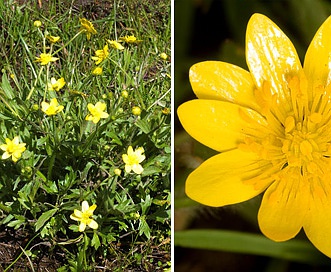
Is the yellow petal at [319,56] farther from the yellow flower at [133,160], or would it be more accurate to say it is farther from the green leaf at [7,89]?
the green leaf at [7,89]

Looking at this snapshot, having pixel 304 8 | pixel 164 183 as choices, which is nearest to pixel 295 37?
pixel 304 8

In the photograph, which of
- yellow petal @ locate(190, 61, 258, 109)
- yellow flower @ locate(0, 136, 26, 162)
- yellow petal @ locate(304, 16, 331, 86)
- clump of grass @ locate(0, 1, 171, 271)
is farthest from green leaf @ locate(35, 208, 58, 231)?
yellow petal @ locate(304, 16, 331, 86)

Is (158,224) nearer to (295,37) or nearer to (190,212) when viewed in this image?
(190,212)

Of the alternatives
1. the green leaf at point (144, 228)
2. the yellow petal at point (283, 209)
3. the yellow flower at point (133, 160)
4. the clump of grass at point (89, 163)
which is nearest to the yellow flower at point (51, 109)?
the clump of grass at point (89, 163)

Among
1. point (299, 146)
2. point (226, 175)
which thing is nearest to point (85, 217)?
point (226, 175)

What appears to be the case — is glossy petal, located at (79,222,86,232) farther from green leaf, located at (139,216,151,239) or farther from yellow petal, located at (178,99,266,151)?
yellow petal, located at (178,99,266,151)
